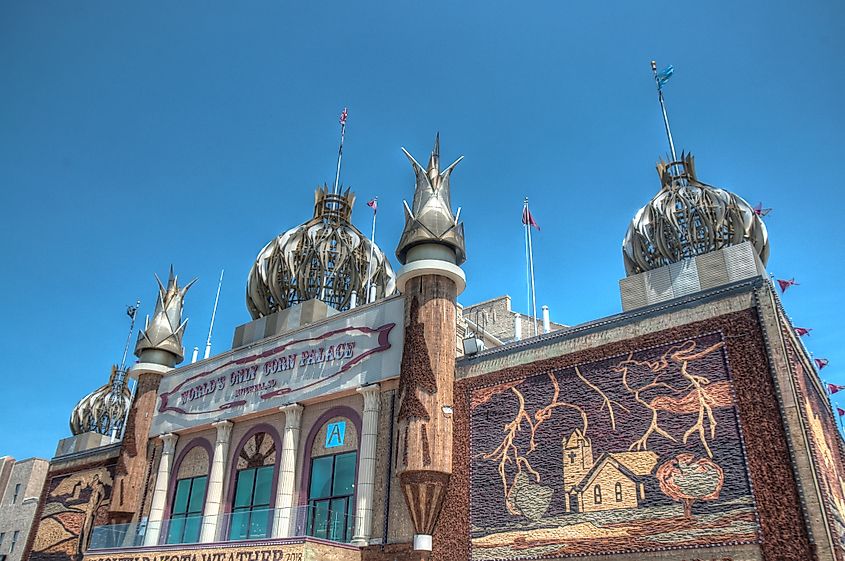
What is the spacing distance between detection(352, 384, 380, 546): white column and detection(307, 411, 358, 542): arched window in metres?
0.59

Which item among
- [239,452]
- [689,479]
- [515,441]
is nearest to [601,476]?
[689,479]

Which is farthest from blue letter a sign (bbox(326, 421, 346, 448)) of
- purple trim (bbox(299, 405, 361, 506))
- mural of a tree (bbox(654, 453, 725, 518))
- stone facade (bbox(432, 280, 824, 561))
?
mural of a tree (bbox(654, 453, 725, 518))

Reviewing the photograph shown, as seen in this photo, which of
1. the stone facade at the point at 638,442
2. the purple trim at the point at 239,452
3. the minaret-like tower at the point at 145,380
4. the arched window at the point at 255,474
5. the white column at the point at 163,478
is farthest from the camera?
the minaret-like tower at the point at 145,380

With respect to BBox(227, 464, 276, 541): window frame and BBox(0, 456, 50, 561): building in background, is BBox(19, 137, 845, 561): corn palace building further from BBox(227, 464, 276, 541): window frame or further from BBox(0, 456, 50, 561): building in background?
BBox(0, 456, 50, 561): building in background

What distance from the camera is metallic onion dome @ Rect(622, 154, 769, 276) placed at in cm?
2152

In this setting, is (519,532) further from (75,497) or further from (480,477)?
(75,497)

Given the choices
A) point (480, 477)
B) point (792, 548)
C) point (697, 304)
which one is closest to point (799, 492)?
point (792, 548)

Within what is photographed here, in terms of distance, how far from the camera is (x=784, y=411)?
51.6 feet

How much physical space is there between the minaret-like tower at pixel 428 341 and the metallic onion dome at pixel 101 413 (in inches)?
1047

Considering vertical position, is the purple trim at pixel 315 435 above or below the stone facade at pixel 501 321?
below

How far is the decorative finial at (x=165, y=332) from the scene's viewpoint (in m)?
32.6

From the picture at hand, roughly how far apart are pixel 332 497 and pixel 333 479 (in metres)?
0.60

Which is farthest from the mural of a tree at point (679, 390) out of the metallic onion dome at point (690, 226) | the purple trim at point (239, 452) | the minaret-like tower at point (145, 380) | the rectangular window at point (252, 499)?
the minaret-like tower at point (145, 380)

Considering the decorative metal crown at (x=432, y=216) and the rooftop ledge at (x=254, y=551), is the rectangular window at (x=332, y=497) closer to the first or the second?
the rooftop ledge at (x=254, y=551)
